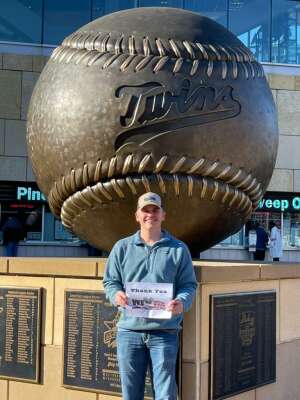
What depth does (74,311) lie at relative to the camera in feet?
14.2

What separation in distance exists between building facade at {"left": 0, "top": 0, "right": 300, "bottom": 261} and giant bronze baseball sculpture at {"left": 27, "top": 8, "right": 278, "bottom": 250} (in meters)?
13.9

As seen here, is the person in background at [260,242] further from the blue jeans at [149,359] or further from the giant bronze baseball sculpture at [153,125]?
the blue jeans at [149,359]

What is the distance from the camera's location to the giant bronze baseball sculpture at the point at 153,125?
14.6 ft

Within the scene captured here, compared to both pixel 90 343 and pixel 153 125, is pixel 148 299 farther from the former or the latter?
pixel 153 125

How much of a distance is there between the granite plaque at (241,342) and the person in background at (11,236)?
13226 mm

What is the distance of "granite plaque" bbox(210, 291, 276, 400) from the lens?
413 cm

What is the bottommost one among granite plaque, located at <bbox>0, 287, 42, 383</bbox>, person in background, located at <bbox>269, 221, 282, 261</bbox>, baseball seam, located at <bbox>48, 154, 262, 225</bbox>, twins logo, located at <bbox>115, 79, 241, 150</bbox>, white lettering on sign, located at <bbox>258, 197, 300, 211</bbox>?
granite plaque, located at <bbox>0, 287, 42, 383</bbox>

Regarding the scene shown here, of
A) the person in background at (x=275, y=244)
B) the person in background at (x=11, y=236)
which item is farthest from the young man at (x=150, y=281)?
the person in background at (x=275, y=244)

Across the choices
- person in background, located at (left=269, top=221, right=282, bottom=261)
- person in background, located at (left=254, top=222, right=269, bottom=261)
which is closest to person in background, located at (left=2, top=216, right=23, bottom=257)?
person in background, located at (left=254, top=222, right=269, bottom=261)

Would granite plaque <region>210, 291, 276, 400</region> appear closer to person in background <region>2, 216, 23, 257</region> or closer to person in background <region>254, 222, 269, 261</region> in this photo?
person in background <region>2, 216, 23, 257</region>

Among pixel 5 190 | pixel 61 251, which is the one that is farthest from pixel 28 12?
pixel 61 251

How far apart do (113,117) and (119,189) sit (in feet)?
1.65

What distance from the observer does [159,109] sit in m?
4.45

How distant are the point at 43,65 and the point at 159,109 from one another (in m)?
15.4
